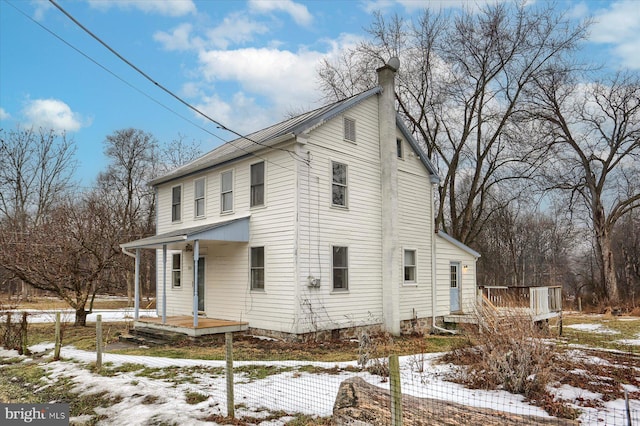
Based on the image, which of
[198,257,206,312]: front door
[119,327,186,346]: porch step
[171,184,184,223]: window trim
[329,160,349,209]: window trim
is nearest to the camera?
[119,327,186,346]: porch step

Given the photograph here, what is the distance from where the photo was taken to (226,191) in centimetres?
1584

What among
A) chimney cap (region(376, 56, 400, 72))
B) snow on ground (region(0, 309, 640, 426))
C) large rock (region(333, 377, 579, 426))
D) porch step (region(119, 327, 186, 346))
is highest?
chimney cap (region(376, 56, 400, 72))

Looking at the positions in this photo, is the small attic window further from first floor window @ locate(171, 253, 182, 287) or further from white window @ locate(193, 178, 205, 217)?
first floor window @ locate(171, 253, 182, 287)

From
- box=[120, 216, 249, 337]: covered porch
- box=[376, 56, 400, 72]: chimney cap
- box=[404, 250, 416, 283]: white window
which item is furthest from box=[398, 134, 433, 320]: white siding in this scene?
box=[120, 216, 249, 337]: covered porch

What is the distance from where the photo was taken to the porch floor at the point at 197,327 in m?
13.2

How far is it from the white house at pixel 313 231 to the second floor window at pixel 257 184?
5 centimetres

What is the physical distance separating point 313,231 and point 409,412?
8739 millimetres

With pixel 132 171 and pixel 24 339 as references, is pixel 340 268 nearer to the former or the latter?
pixel 24 339

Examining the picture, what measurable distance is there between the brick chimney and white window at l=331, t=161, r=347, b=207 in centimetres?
179

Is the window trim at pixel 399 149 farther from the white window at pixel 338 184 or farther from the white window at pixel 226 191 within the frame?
the white window at pixel 226 191

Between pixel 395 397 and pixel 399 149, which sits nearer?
pixel 395 397

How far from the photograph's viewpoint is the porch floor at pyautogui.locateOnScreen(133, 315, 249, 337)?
43.4 feet

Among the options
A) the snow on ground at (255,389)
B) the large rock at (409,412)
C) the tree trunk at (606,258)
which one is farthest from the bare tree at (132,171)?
the large rock at (409,412)

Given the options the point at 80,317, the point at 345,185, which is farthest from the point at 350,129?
the point at 80,317
